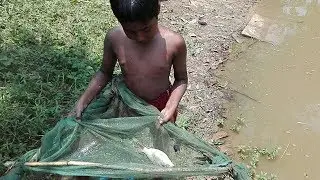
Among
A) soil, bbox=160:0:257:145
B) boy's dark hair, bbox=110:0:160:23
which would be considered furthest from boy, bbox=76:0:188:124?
soil, bbox=160:0:257:145

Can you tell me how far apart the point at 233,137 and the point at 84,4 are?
2.15 meters

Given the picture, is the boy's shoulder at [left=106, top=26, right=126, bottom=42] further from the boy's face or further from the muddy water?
the muddy water

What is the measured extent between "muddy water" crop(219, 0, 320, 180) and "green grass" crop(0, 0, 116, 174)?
4.26ft

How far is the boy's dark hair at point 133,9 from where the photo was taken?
214 centimetres

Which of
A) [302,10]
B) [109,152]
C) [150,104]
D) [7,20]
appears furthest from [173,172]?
[302,10]

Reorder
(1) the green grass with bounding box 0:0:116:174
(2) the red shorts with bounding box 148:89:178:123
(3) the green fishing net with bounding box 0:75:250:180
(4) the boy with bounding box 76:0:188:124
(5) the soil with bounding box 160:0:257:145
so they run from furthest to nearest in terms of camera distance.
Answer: (5) the soil with bounding box 160:0:257:145
(1) the green grass with bounding box 0:0:116:174
(2) the red shorts with bounding box 148:89:178:123
(4) the boy with bounding box 76:0:188:124
(3) the green fishing net with bounding box 0:75:250:180

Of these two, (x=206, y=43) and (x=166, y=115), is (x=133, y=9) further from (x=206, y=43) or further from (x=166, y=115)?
(x=206, y=43)

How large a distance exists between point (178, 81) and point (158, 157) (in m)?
0.53

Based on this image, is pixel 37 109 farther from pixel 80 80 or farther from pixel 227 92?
pixel 227 92

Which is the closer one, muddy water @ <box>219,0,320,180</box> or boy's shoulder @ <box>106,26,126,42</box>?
boy's shoulder @ <box>106,26,126,42</box>

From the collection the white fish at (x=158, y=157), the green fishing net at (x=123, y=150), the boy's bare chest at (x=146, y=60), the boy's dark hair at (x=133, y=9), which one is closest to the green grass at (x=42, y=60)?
the green fishing net at (x=123, y=150)

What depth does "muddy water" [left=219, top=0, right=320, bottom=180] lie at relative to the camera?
3.67m

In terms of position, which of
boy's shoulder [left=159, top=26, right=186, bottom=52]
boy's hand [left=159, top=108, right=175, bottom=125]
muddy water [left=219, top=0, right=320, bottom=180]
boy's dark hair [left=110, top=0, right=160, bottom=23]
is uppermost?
boy's dark hair [left=110, top=0, right=160, bottom=23]

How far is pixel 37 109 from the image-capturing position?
3.55m
